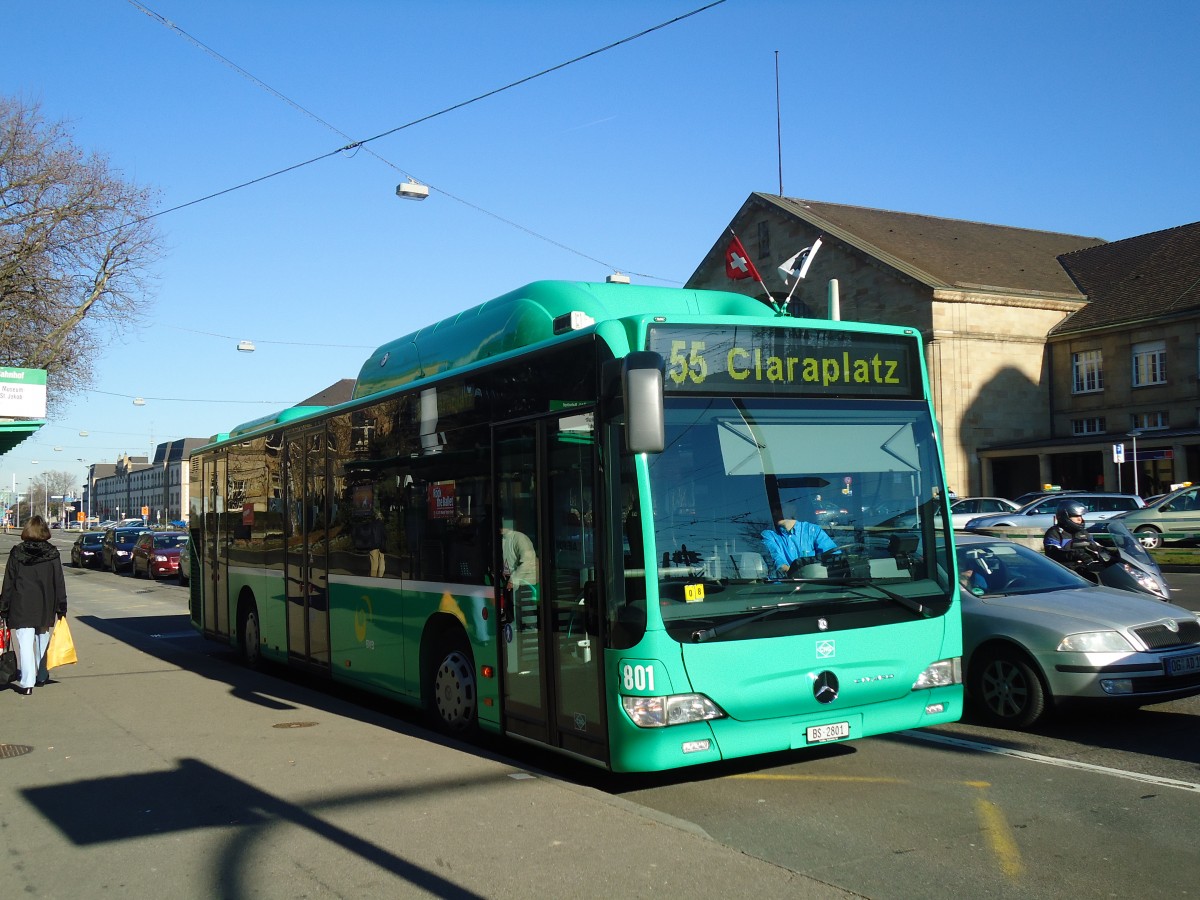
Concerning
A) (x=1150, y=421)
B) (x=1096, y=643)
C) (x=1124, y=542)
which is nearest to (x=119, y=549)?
(x=1124, y=542)

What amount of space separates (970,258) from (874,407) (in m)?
50.5

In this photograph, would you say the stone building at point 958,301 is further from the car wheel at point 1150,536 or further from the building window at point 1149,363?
the car wheel at point 1150,536

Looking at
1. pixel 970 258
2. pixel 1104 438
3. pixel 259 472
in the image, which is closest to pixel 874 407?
pixel 259 472

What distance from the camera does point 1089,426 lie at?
166 ft

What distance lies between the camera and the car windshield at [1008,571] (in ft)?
31.0

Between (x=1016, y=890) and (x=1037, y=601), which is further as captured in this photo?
(x=1037, y=601)

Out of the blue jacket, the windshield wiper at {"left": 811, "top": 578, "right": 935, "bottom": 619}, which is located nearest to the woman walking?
the blue jacket

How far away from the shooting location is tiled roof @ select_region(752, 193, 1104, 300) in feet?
168

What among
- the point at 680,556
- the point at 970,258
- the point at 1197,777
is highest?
the point at 970,258

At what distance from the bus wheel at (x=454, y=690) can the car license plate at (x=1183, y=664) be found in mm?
5054

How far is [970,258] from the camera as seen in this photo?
2138 inches

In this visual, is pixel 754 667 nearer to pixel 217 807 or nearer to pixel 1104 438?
pixel 217 807

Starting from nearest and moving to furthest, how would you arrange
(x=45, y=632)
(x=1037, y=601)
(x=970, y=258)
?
(x=1037, y=601) < (x=45, y=632) < (x=970, y=258)

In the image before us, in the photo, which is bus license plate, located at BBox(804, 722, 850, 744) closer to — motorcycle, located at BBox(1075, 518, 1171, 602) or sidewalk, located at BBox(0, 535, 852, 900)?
sidewalk, located at BBox(0, 535, 852, 900)
